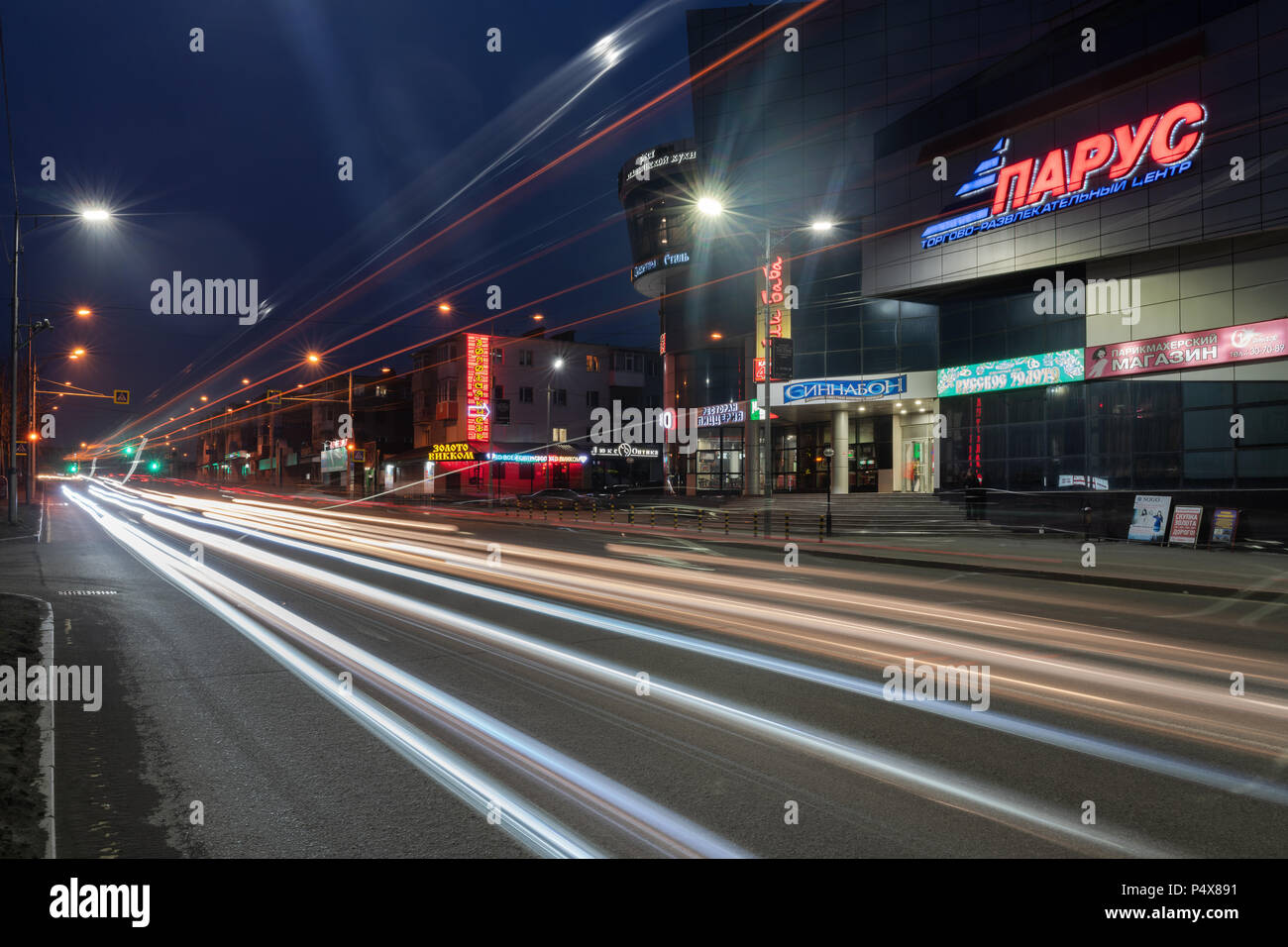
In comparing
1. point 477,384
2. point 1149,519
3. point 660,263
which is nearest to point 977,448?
point 1149,519

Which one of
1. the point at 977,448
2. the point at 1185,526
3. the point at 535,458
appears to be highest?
the point at 535,458

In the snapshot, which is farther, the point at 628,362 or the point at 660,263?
the point at 628,362

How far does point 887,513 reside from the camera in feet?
106

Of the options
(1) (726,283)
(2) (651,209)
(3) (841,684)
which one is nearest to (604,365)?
(2) (651,209)

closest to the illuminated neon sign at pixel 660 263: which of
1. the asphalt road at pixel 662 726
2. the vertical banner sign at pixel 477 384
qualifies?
the vertical banner sign at pixel 477 384

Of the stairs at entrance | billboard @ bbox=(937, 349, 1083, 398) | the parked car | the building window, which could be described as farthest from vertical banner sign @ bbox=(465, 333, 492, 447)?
billboard @ bbox=(937, 349, 1083, 398)

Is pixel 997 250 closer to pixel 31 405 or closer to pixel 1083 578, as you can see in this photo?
pixel 1083 578

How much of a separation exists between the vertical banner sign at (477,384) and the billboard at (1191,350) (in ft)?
133

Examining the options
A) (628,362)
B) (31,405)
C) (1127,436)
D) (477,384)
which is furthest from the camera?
(628,362)

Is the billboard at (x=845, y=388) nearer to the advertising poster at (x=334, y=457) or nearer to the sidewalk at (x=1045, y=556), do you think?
the sidewalk at (x=1045, y=556)

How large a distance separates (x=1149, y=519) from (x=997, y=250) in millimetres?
12709

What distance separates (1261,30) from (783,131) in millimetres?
23312

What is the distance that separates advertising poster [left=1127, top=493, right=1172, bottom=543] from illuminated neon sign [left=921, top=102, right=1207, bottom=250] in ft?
34.2
